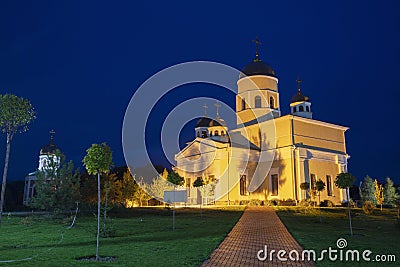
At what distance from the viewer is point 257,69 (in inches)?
1526

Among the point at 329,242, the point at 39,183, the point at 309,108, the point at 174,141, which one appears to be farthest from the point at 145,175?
the point at 329,242

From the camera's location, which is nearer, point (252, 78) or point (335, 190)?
point (335, 190)

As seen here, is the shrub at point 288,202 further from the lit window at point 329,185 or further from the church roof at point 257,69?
the church roof at point 257,69

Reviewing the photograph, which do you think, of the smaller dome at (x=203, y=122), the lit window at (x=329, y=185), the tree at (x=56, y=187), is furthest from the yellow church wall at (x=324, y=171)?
the tree at (x=56, y=187)

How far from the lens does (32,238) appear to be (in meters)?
11.9

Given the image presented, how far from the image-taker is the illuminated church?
33.1 metres

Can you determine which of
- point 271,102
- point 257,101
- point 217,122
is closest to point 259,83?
point 257,101

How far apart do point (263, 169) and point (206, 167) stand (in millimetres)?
5746

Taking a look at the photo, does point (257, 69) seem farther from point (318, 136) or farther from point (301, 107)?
point (318, 136)

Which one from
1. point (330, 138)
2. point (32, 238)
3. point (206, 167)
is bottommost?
point (32, 238)

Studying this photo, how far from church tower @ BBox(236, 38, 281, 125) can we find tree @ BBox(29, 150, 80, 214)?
72.0 feet

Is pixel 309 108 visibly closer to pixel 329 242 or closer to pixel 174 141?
pixel 174 141

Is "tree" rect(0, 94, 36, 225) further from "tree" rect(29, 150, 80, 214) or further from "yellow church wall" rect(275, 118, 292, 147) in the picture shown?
"yellow church wall" rect(275, 118, 292, 147)

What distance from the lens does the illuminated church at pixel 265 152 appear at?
33.1 m
